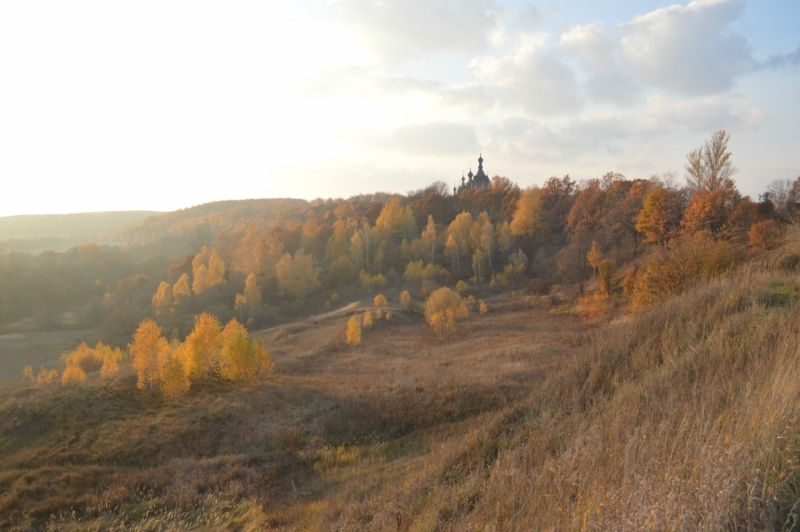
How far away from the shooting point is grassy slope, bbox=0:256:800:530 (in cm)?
361

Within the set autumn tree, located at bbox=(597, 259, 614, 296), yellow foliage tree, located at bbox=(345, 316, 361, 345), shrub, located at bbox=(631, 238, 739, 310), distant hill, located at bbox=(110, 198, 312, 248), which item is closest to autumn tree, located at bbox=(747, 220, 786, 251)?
shrub, located at bbox=(631, 238, 739, 310)

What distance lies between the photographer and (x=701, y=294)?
926 centimetres

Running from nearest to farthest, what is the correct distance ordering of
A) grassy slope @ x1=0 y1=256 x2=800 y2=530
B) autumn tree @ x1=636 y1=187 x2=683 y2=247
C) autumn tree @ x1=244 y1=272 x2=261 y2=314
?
grassy slope @ x1=0 y1=256 x2=800 y2=530 → autumn tree @ x1=636 y1=187 x2=683 y2=247 → autumn tree @ x1=244 y1=272 x2=261 y2=314

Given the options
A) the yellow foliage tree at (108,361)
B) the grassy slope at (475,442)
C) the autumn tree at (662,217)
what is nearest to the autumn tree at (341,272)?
the yellow foliage tree at (108,361)

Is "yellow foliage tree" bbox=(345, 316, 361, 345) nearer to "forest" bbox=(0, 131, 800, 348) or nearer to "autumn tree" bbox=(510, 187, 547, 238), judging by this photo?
"forest" bbox=(0, 131, 800, 348)

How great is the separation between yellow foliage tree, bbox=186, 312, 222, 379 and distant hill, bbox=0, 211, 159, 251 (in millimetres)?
146781

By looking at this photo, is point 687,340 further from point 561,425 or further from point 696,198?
point 696,198

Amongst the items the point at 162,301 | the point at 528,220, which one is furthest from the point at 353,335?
the point at 528,220

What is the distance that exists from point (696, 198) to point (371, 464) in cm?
4141

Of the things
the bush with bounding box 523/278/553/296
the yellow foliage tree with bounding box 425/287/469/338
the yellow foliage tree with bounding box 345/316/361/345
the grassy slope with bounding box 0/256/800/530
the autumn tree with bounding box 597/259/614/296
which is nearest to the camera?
the grassy slope with bounding box 0/256/800/530

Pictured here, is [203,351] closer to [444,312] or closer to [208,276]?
[444,312]

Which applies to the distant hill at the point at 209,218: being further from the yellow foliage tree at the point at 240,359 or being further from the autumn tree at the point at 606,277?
the yellow foliage tree at the point at 240,359

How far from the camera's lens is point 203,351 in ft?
84.4

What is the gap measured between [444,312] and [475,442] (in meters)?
34.5
